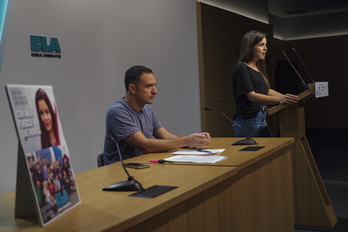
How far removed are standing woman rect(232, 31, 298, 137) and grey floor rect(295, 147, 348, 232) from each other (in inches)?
36.4

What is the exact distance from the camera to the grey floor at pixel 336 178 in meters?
3.94

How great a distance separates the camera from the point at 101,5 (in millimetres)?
4496

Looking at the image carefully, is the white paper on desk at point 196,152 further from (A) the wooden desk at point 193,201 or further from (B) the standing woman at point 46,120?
(B) the standing woman at point 46,120

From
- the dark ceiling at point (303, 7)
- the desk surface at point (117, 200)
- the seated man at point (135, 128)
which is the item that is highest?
the dark ceiling at point (303, 7)

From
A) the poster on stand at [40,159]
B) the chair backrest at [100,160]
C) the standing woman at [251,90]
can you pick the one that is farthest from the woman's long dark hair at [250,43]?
the poster on stand at [40,159]

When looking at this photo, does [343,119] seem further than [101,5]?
Yes

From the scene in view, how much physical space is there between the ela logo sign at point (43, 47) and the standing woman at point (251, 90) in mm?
1549

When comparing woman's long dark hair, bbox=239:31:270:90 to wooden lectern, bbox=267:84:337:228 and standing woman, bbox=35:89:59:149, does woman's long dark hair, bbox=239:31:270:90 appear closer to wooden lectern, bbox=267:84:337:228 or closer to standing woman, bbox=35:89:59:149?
wooden lectern, bbox=267:84:337:228

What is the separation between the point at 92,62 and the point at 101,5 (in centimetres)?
59

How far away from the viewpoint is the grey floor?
3943 mm

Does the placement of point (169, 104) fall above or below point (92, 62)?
below

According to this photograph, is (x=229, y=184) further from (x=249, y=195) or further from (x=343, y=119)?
(x=343, y=119)

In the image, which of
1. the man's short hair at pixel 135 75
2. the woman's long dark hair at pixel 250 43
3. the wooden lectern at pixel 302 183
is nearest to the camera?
the man's short hair at pixel 135 75

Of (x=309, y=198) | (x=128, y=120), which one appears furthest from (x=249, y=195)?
(x=309, y=198)
